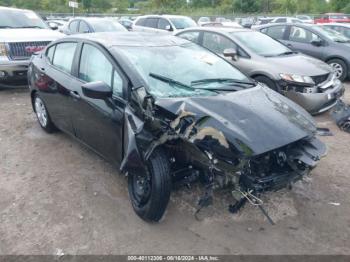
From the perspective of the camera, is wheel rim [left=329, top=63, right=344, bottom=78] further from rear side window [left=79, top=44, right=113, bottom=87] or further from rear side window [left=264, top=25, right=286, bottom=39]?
rear side window [left=79, top=44, right=113, bottom=87]

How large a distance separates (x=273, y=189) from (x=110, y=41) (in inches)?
96.3

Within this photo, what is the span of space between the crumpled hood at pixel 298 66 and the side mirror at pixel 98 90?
383cm

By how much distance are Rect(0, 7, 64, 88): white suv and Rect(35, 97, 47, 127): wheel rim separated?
236 centimetres

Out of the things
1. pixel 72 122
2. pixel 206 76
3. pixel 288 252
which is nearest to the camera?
pixel 288 252

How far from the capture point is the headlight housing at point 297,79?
6.25 meters

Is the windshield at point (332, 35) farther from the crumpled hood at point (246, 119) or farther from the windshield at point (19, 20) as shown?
the windshield at point (19, 20)

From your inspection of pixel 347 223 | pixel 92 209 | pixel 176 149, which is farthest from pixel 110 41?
pixel 347 223

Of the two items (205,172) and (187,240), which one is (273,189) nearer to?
(205,172)

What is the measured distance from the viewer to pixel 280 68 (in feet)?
21.4

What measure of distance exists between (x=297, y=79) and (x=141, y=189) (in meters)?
3.98

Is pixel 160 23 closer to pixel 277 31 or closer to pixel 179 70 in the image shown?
pixel 277 31

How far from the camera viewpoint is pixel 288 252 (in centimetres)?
312

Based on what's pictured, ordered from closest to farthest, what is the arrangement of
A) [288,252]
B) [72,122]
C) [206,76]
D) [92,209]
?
[288,252], [92,209], [206,76], [72,122]

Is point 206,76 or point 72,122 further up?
point 206,76
